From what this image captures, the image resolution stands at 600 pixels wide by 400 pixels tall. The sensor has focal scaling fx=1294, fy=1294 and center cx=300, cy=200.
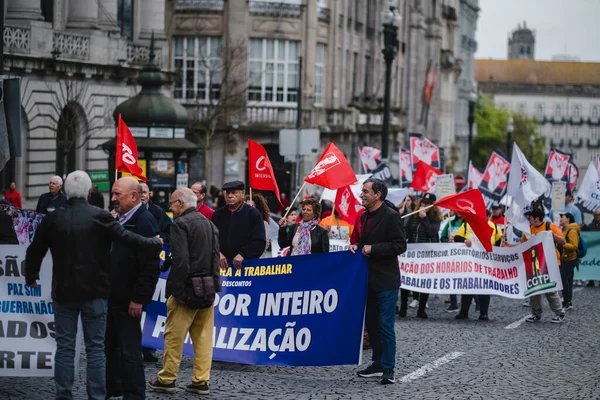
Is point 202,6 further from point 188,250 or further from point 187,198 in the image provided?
point 188,250

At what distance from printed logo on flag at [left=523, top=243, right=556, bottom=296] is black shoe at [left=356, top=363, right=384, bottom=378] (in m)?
6.24

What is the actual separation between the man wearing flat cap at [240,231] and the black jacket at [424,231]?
21.7 feet

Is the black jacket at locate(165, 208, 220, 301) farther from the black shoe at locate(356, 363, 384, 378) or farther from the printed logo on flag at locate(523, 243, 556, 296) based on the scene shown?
the printed logo on flag at locate(523, 243, 556, 296)

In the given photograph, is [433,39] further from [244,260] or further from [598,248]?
[244,260]

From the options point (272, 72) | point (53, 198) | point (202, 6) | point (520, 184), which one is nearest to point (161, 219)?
point (520, 184)

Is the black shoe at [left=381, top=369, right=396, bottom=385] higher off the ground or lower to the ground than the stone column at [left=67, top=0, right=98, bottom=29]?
lower

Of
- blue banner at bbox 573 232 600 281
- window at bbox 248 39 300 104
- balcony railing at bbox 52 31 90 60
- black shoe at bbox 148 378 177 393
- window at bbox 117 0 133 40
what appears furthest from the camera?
window at bbox 248 39 300 104

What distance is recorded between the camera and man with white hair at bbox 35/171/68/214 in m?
20.6

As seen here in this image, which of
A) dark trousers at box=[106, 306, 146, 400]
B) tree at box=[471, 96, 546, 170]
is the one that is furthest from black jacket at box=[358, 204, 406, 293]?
tree at box=[471, 96, 546, 170]

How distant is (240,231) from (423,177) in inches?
606

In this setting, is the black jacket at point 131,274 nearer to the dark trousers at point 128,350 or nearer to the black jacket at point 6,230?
the dark trousers at point 128,350

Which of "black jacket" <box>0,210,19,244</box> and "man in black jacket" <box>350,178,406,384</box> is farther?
"man in black jacket" <box>350,178,406,384</box>

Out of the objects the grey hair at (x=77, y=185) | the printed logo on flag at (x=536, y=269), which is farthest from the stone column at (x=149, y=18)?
the grey hair at (x=77, y=185)

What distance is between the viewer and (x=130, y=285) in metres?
10.4
